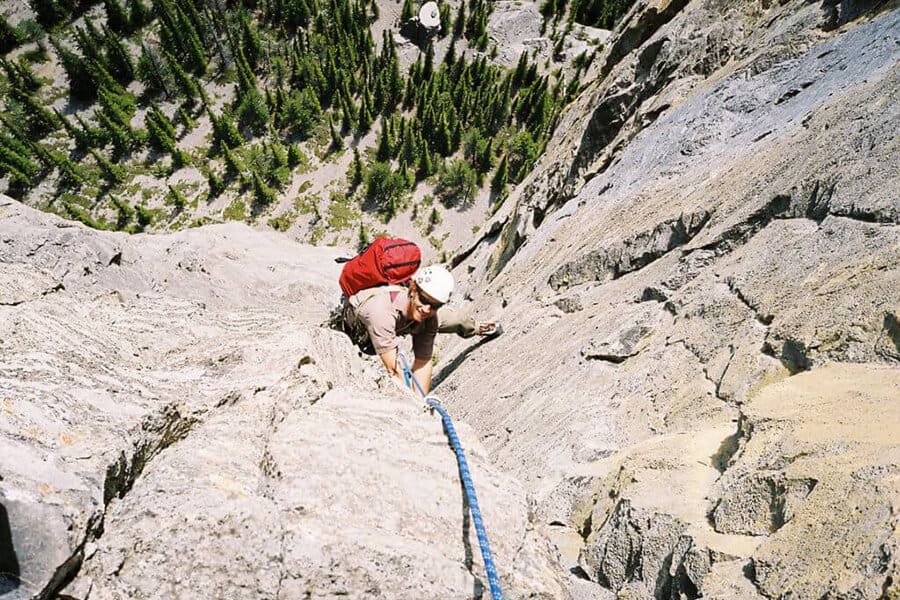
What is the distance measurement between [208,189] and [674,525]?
66416mm

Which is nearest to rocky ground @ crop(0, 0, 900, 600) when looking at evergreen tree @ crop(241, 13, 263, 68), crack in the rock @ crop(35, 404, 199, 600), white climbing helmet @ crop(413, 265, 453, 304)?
crack in the rock @ crop(35, 404, 199, 600)

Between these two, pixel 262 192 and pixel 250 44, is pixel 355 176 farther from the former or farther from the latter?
pixel 250 44

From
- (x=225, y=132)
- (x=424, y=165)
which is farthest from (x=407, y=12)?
(x=225, y=132)

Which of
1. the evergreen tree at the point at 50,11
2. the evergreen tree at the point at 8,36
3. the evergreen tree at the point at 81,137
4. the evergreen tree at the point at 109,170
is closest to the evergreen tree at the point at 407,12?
the evergreen tree at the point at 109,170

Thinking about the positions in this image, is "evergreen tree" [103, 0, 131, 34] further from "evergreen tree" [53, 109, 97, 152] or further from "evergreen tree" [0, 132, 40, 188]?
"evergreen tree" [0, 132, 40, 188]

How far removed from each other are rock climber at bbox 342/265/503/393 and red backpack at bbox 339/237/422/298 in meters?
0.25

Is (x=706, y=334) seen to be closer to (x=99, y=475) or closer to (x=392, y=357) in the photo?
(x=392, y=357)

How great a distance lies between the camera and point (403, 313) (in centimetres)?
672

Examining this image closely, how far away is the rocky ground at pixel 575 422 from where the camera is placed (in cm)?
284

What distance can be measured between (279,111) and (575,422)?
2742 inches

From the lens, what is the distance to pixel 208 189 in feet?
186

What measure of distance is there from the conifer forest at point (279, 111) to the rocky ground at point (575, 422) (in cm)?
4772

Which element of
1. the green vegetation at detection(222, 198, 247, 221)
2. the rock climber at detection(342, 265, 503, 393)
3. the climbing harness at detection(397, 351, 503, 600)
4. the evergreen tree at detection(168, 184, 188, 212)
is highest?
the climbing harness at detection(397, 351, 503, 600)

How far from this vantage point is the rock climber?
623cm
